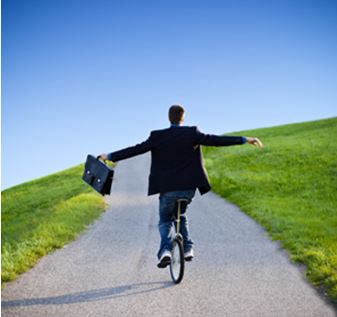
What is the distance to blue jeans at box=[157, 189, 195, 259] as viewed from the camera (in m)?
7.21

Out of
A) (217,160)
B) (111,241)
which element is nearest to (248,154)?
(217,160)

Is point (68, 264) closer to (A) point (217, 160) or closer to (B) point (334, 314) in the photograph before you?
(B) point (334, 314)

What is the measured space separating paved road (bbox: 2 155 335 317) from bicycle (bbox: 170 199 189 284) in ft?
0.45

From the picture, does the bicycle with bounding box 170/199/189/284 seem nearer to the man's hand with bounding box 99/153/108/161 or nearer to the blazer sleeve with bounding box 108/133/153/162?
the blazer sleeve with bounding box 108/133/153/162

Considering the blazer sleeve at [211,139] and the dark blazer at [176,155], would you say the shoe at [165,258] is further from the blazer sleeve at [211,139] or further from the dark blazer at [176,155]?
the blazer sleeve at [211,139]

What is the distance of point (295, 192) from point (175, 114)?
12.1 meters

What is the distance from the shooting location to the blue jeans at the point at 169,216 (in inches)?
284

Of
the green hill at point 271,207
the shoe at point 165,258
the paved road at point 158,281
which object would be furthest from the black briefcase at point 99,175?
the green hill at point 271,207

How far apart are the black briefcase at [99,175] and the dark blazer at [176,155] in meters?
0.51

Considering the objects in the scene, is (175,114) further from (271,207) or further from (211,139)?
(271,207)

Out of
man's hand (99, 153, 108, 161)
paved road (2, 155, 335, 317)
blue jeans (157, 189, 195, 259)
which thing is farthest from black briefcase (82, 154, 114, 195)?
paved road (2, 155, 335, 317)

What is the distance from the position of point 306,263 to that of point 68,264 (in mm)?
3976

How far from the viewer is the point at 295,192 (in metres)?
18.4

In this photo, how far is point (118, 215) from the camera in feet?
48.1
